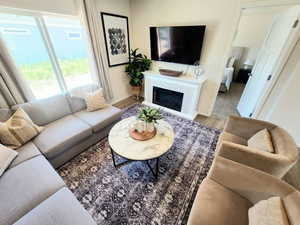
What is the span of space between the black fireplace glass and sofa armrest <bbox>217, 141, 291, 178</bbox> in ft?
6.25

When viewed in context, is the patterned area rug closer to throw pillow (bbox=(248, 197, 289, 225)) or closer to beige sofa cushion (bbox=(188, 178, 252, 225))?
beige sofa cushion (bbox=(188, 178, 252, 225))

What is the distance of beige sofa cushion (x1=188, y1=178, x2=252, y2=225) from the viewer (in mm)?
939

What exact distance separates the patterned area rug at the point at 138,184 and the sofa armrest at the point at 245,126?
1.87 feet

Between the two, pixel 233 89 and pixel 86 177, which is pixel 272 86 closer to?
pixel 233 89

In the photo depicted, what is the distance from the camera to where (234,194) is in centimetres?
112

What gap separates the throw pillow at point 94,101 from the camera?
2.37m

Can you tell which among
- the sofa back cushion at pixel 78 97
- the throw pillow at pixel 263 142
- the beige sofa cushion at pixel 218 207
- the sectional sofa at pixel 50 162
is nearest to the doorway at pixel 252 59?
the throw pillow at pixel 263 142

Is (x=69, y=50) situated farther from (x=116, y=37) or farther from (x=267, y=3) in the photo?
(x=267, y=3)

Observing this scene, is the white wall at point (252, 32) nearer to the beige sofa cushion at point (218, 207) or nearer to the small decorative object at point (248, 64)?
the small decorative object at point (248, 64)

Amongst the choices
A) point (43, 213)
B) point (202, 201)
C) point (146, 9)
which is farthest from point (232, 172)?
point (146, 9)

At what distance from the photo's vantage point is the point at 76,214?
38.7 inches

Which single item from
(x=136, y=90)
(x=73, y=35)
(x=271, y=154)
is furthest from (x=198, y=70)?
(x=73, y=35)

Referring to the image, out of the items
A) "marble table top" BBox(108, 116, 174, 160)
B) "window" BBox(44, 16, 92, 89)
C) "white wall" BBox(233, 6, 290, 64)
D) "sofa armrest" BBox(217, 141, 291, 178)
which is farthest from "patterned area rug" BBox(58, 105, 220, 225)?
"white wall" BBox(233, 6, 290, 64)

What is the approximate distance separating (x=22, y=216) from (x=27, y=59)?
221 cm
